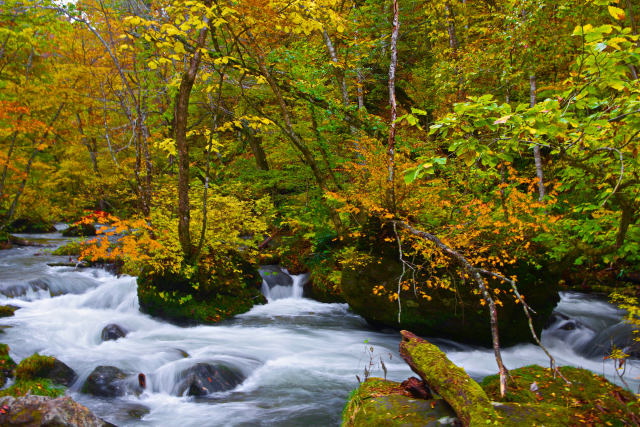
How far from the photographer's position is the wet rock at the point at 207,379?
5.88 m

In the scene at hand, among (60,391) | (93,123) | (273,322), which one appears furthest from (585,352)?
(93,123)

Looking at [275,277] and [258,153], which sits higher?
[258,153]

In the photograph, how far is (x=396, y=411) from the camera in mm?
3525

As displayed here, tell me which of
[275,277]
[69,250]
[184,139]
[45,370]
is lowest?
[45,370]

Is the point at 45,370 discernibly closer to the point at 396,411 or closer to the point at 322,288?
the point at 396,411

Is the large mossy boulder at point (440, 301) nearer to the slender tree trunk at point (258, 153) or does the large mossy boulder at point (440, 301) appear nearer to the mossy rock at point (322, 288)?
the mossy rock at point (322, 288)

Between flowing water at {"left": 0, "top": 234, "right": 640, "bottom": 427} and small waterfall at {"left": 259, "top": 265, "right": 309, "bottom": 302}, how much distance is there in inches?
4.1

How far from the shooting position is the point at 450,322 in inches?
296

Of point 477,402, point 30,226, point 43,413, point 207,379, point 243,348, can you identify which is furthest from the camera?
point 30,226

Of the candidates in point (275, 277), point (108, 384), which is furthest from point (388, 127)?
point (108, 384)

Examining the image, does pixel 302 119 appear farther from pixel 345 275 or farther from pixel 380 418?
pixel 380 418

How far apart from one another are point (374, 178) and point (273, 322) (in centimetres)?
464

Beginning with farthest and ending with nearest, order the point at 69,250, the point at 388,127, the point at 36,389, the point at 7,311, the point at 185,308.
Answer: the point at 69,250
the point at 185,308
the point at 7,311
the point at 388,127
the point at 36,389

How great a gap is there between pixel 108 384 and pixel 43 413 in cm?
200
